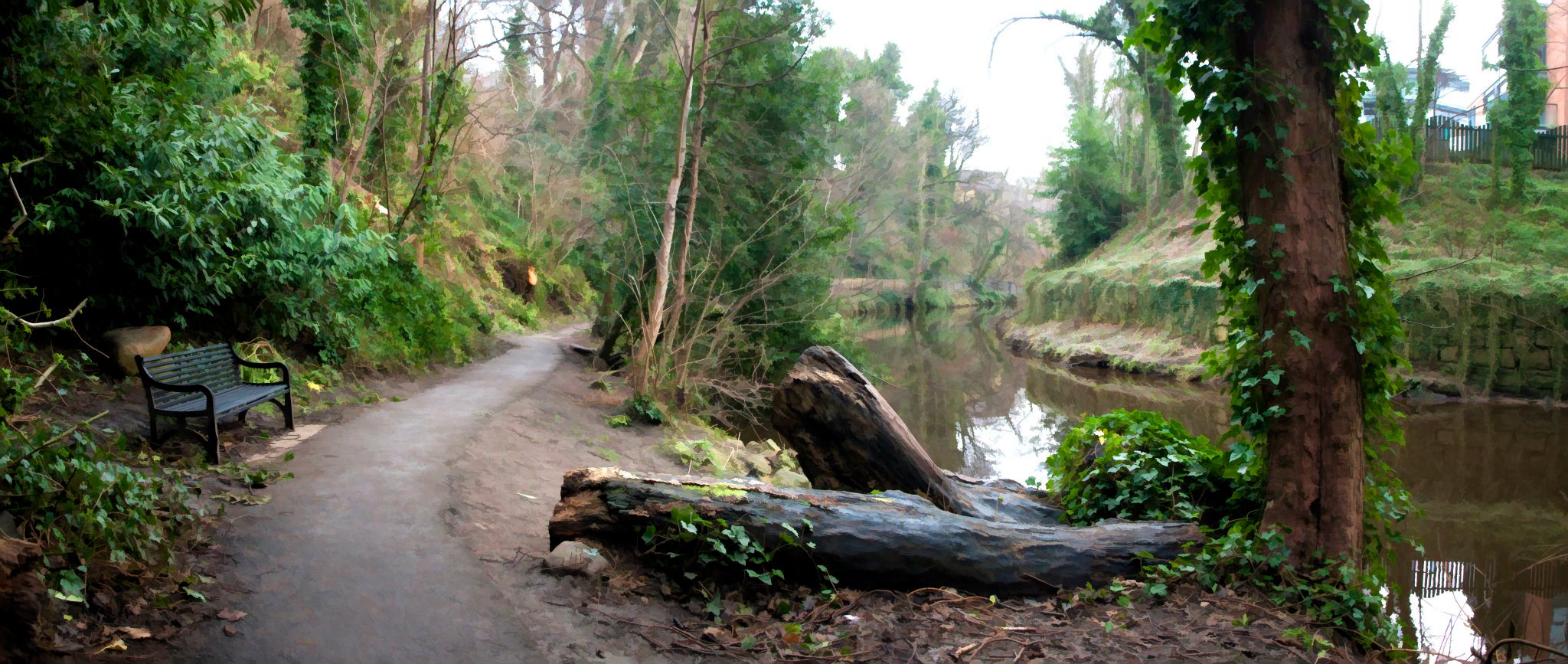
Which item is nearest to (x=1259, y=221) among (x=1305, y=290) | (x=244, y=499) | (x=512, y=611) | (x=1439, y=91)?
(x=1305, y=290)

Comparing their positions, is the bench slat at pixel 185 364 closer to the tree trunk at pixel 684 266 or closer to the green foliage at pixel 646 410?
the green foliage at pixel 646 410

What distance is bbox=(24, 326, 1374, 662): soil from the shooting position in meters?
3.95

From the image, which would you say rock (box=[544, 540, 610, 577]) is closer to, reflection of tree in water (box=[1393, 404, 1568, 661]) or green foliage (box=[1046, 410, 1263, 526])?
green foliage (box=[1046, 410, 1263, 526])

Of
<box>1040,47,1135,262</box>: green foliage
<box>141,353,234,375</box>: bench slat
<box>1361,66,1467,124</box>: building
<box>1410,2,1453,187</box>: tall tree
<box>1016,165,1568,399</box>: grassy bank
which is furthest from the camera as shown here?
<box>1040,47,1135,262</box>: green foliage

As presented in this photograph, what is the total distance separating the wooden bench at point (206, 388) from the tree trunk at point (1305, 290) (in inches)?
272

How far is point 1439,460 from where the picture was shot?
1284 centimetres

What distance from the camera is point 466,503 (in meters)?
6.02

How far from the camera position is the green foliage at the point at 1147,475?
561cm

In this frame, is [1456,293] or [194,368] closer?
[194,368]

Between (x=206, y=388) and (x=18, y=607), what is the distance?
130 inches

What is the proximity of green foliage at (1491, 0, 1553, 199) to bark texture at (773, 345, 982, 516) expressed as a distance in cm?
2406

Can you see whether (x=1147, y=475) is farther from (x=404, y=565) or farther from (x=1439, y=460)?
(x=1439, y=460)

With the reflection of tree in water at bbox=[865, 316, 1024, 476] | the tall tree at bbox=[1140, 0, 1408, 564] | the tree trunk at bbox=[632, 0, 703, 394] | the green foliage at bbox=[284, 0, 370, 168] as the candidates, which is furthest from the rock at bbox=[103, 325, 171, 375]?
the reflection of tree in water at bbox=[865, 316, 1024, 476]

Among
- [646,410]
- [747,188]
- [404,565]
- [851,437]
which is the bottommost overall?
[646,410]
